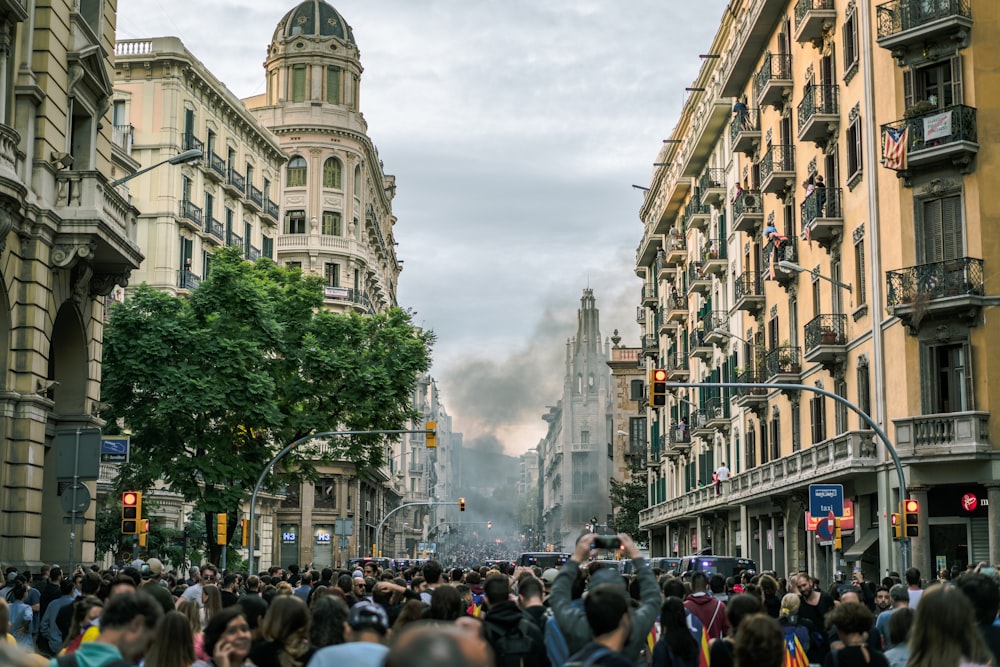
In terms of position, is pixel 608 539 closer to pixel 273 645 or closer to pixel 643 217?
pixel 273 645

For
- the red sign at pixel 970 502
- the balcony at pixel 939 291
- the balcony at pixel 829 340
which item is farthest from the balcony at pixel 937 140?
the red sign at pixel 970 502

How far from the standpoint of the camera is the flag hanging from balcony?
1393 inches

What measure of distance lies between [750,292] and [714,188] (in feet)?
30.4

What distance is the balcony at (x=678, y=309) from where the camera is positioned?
7288 centimetres

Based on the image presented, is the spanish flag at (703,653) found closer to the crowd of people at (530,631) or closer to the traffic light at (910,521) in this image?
the crowd of people at (530,631)

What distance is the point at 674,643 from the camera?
1149 centimetres

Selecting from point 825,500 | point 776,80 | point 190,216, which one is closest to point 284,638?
point 825,500

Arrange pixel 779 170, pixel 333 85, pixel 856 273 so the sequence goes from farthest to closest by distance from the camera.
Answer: pixel 333 85 < pixel 779 170 < pixel 856 273

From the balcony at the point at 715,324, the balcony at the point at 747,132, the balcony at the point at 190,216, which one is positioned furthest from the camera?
the balcony at the point at 715,324

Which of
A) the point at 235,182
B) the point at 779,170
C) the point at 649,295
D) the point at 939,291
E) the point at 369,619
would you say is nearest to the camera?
the point at 369,619

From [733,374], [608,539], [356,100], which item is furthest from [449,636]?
[356,100]

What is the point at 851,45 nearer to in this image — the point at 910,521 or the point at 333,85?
the point at 910,521

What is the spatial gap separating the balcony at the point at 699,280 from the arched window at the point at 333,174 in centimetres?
2630

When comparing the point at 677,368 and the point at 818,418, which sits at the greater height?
the point at 677,368
